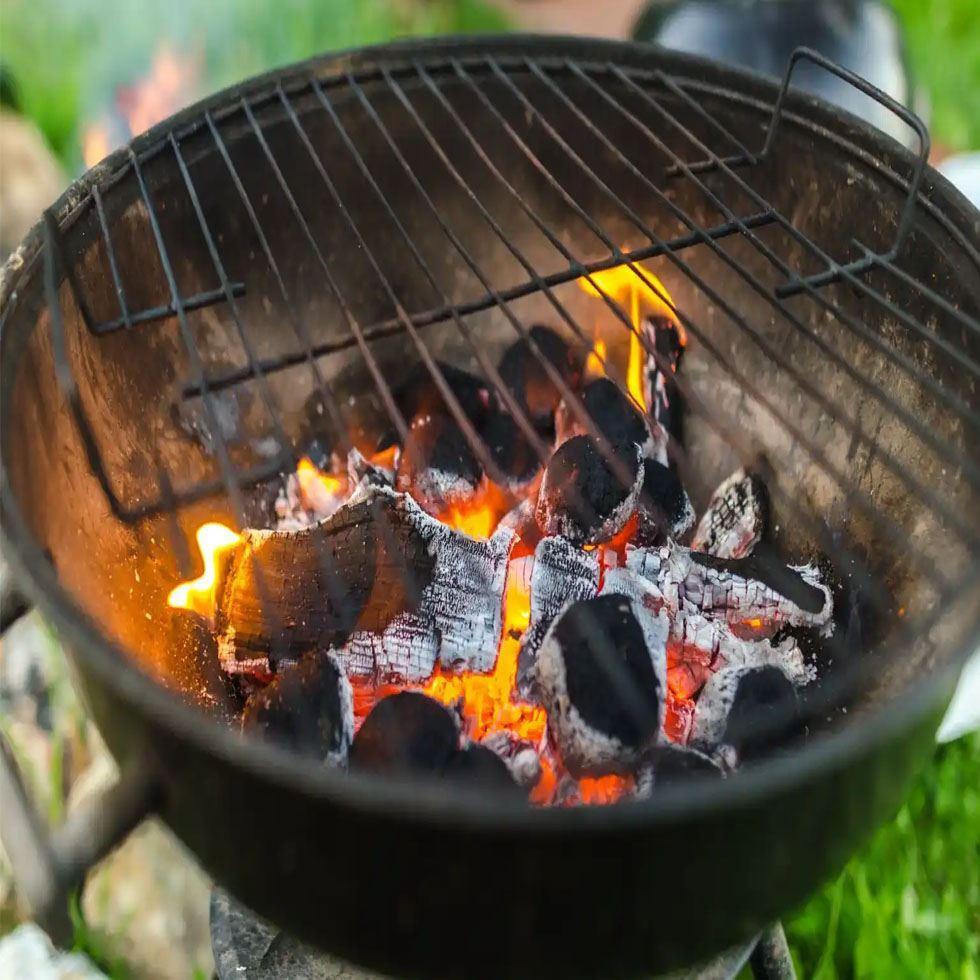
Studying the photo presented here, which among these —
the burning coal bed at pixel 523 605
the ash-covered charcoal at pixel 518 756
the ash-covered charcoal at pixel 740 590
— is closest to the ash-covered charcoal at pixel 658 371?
the burning coal bed at pixel 523 605

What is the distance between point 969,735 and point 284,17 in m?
2.46

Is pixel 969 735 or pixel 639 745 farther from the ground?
pixel 639 745

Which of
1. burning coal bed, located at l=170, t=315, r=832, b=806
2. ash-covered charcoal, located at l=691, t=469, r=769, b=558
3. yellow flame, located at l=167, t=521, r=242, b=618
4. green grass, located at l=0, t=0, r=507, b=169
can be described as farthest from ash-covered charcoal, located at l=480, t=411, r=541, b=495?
green grass, located at l=0, t=0, r=507, b=169

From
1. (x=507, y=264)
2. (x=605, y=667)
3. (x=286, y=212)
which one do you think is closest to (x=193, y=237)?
(x=286, y=212)

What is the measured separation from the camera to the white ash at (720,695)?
0.95 meters

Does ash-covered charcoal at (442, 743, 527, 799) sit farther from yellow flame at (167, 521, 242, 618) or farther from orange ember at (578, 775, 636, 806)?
yellow flame at (167, 521, 242, 618)

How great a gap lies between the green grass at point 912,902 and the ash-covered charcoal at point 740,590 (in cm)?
34

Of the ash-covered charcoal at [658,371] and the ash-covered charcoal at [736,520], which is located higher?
the ash-covered charcoal at [658,371]

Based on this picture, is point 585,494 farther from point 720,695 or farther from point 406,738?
point 406,738

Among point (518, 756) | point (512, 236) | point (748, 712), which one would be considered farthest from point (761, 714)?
point (512, 236)

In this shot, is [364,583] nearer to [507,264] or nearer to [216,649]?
[216,649]

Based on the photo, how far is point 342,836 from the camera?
2.10ft

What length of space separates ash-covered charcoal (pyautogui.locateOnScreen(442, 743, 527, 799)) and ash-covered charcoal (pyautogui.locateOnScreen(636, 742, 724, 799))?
106 millimetres

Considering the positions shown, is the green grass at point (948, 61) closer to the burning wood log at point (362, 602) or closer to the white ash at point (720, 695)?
the white ash at point (720, 695)
